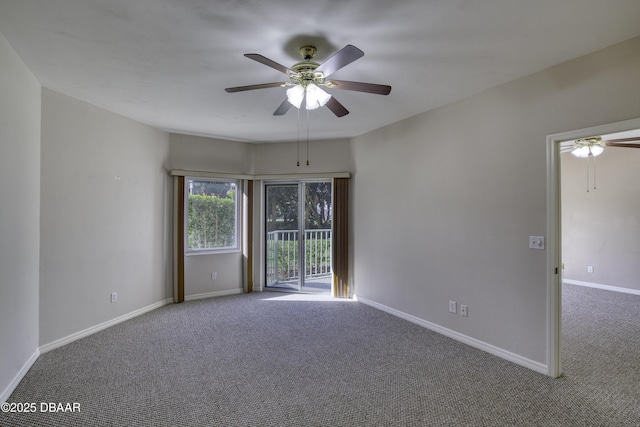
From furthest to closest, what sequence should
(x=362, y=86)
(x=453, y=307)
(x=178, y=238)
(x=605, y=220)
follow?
1. (x=605, y=220)
2. (x=178, y=238)
3. (x=453, y=307)
4. (x=362, y=86)

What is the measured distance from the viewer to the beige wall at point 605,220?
16.9 ft

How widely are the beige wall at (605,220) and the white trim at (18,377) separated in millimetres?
7771

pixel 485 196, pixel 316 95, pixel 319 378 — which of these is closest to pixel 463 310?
pixel 485 196

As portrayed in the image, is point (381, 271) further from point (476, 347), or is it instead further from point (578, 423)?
point (578, 423)

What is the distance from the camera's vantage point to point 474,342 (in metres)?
3.17

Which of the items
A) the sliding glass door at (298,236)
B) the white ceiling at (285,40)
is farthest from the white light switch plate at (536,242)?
the sliding glass door at (298,236)

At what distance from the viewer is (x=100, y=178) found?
3580 millimetres

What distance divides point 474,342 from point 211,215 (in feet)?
13.2

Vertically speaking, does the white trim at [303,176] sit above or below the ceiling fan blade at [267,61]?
below

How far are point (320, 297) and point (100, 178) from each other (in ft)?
11.0

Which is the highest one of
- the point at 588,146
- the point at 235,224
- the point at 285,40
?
the point at 285,40

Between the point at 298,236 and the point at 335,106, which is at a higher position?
the point at 335,106

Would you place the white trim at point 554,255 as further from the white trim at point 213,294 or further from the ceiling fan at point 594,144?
the white trim at point 213,294

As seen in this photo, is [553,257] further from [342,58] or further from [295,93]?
[295,93]
